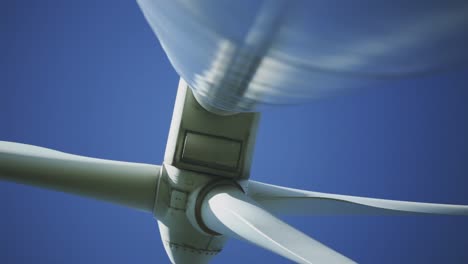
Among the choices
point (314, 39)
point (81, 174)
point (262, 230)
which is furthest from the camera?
point (81, 174)

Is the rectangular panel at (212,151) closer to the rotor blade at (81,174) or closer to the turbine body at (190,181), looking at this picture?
the turbine body at (190,181)

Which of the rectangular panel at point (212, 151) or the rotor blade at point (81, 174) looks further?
the rectangular panel at point (212, 151)

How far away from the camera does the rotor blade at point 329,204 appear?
3022 millimetres

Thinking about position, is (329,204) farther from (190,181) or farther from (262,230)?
(262,230)

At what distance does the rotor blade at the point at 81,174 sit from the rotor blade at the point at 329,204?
2.12ft

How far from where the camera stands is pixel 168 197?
3.28m

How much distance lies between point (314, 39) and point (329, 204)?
2.37 metres

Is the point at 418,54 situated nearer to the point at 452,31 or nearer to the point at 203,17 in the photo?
the point at 452,31


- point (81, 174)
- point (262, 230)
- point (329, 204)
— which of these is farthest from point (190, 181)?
point (262, 230)

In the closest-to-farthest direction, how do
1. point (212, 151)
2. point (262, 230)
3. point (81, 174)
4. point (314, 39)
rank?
point (314, 39)
point (262, 230)
point (81, 174)
point (212, 151)

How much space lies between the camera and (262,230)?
74.6 inches

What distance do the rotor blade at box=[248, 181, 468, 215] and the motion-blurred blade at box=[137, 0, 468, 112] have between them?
1.90m

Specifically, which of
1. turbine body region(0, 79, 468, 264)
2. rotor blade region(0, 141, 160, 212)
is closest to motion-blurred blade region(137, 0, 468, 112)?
turbine body region(0, 79, 468, 264)

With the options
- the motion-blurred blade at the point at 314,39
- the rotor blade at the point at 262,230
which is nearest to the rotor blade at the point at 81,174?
the rotor blade at the point at 262,230
